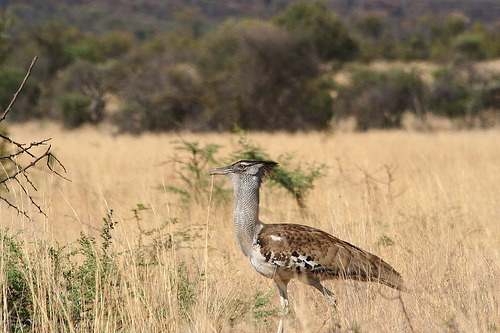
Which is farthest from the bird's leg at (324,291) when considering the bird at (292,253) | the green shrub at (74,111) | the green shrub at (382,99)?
the green shrub at (74,111)

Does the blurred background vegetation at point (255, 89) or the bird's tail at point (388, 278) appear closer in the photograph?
the bird's tail at point (388, 278)

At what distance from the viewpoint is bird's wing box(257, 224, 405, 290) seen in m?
3.78

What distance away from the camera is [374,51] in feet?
169

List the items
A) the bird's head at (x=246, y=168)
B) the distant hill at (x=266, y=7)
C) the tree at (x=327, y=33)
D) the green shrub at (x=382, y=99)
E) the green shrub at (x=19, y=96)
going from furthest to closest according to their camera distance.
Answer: the distant hill at (x=266, y=7) → the tree at (x=327, y=33) → the green shrub at (x=19, y=96) → the green shrub at (x=382, y=99) → the bird's head at (x=246, y=168)

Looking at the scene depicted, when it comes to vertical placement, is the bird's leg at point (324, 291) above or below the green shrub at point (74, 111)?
above

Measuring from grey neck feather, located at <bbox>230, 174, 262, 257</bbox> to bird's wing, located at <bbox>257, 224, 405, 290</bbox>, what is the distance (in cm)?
8

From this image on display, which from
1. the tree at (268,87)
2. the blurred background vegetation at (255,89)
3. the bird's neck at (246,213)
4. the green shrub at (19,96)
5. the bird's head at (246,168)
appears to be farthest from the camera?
the green shrub at (19,96)

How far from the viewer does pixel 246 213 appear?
3.94 m

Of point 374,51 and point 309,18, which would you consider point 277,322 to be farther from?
point 374,51

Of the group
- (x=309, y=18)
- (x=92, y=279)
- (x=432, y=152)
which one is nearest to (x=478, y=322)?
(x=92, y=279)

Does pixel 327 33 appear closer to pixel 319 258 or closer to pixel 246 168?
pixel 246 168

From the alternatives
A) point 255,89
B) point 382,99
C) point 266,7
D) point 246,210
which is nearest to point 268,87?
point 255,89

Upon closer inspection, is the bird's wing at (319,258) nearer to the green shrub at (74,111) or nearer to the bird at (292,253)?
the bird at (292,253)

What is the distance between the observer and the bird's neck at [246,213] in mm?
3912
